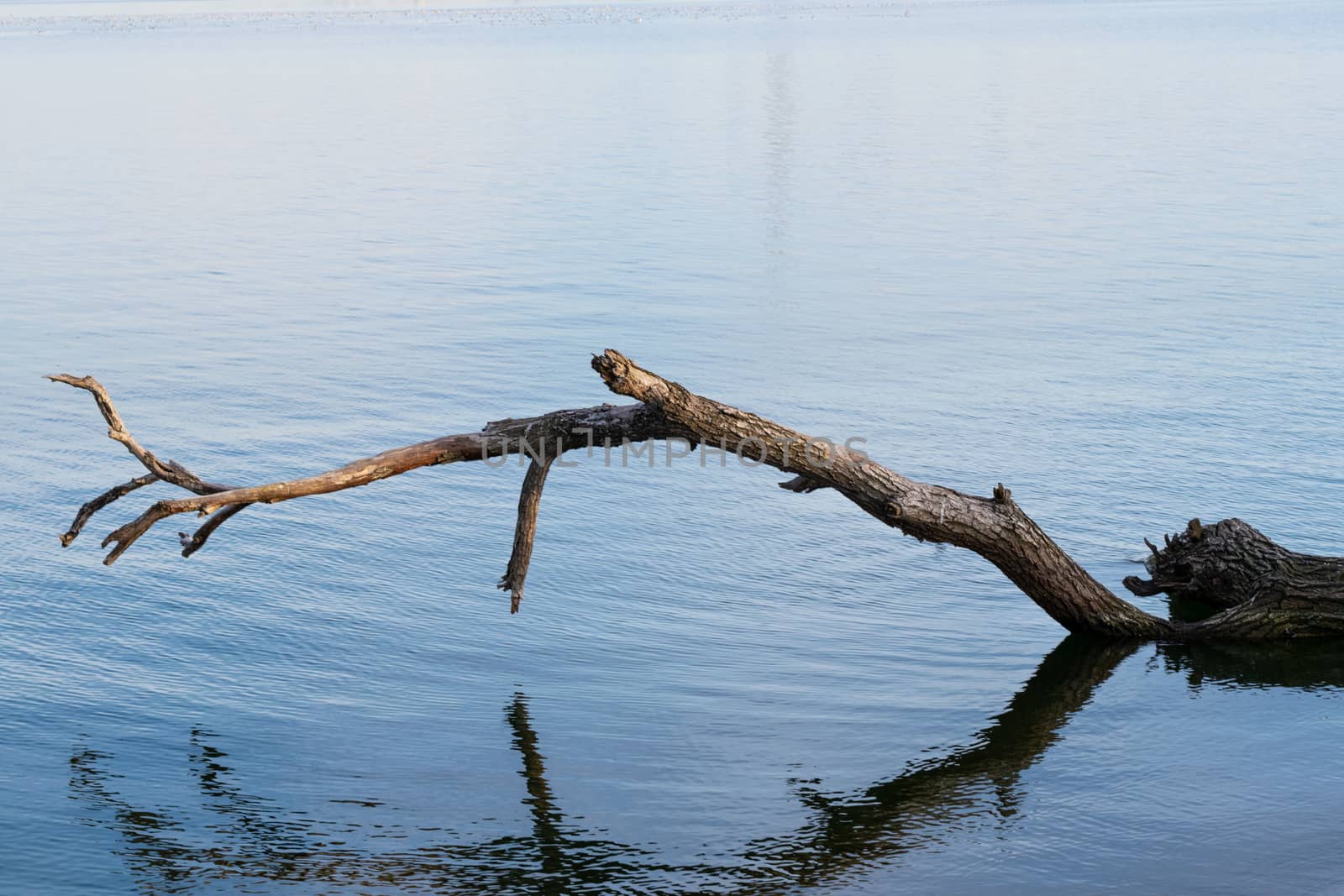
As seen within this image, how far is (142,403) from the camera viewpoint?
13469mm

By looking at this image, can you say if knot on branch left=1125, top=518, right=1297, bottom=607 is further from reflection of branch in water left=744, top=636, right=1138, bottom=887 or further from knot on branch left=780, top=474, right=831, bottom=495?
knot on branch left=780, top=474, right=831, bottom=495

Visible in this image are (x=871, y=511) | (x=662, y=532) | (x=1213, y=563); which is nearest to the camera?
(x=871, y=511)

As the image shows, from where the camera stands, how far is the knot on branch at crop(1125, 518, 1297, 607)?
27.7 feet

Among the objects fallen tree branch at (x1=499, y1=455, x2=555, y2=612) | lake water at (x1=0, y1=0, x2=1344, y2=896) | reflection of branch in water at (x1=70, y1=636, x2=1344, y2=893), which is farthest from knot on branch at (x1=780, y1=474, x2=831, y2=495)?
reflection of branch in water at (x1=70, y1=636, x2=1344, y2=893)

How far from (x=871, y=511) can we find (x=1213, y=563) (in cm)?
266

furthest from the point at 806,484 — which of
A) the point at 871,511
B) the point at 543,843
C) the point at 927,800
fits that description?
the point at 543,843

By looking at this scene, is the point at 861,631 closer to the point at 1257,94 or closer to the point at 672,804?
the point at 672,804

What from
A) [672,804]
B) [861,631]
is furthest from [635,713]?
[861,631]

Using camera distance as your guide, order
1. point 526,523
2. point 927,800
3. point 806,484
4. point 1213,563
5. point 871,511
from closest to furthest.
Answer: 1. point 927,800
2. point 526,523
3. point 871,511
4. point 806,484
5. point 1213,563

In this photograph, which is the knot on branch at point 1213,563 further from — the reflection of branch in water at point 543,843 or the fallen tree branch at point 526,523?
the fallen tree branch at point 526,523

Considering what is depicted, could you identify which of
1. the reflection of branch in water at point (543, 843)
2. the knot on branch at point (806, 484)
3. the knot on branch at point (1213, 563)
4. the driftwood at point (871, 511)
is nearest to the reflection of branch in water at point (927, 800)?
the reflection of branch in water at point (543, 843)

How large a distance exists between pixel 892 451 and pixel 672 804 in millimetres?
6029

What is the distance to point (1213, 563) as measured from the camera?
28.6ft

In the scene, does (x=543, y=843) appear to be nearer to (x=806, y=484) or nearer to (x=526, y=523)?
(x=526, y=523)
